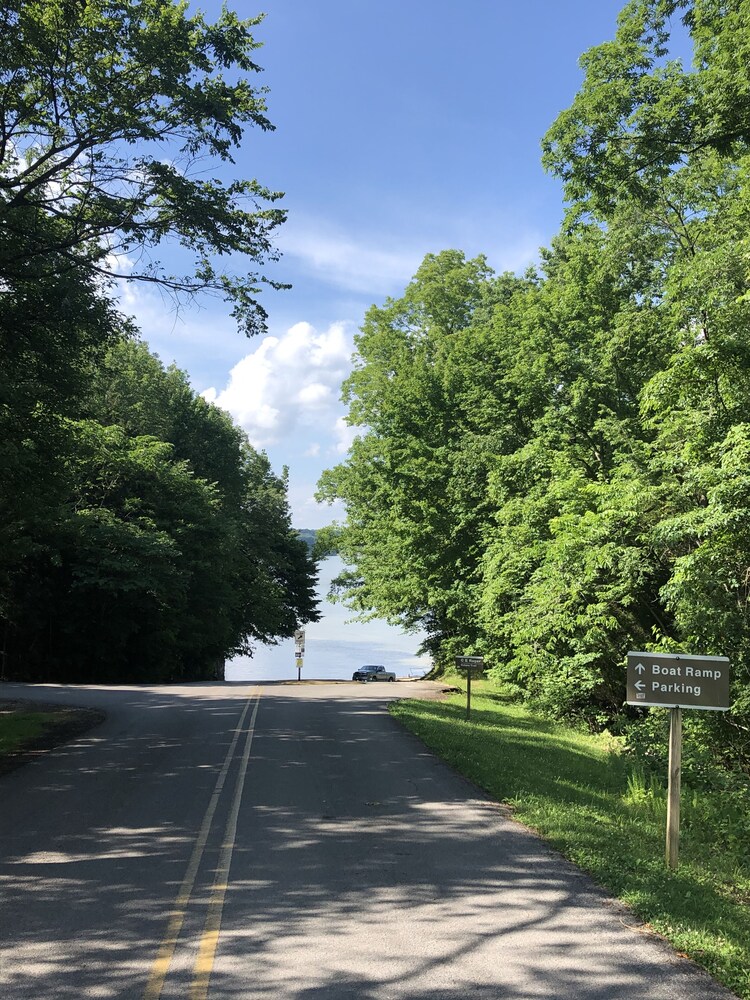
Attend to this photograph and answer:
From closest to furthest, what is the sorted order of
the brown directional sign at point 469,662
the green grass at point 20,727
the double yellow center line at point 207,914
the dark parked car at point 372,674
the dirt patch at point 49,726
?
the double yellow center line at point 207,914 → the dirt patch at point 49,726 → the green grass at point 20,727 → the brown directional sign at point 469,662 → the dark parked car at point 372,674

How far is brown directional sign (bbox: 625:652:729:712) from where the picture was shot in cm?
758

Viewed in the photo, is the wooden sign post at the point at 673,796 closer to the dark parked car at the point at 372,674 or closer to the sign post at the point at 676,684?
the sign post at the point at 676,684

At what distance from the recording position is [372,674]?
50188 millimetres

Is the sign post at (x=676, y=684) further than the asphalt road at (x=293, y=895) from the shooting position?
Yes

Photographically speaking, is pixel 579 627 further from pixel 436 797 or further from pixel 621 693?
pixel 436 797

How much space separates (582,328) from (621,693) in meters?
10.9

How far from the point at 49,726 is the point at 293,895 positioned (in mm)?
12219

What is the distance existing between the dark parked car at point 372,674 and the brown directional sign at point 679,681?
4293 cm

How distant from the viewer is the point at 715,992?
15.6 ft

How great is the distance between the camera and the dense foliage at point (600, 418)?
44.7 feet

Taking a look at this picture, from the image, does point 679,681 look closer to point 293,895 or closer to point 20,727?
point 293,895

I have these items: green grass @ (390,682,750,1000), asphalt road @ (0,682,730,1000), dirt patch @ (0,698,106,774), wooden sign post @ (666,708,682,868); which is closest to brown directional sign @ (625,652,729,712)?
wooden sign post @ (666,708,682,868)

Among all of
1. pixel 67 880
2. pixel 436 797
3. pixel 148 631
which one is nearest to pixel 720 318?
pixel 436 797

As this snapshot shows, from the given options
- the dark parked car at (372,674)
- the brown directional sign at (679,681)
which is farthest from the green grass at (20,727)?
the dark parked car at (372,674)
